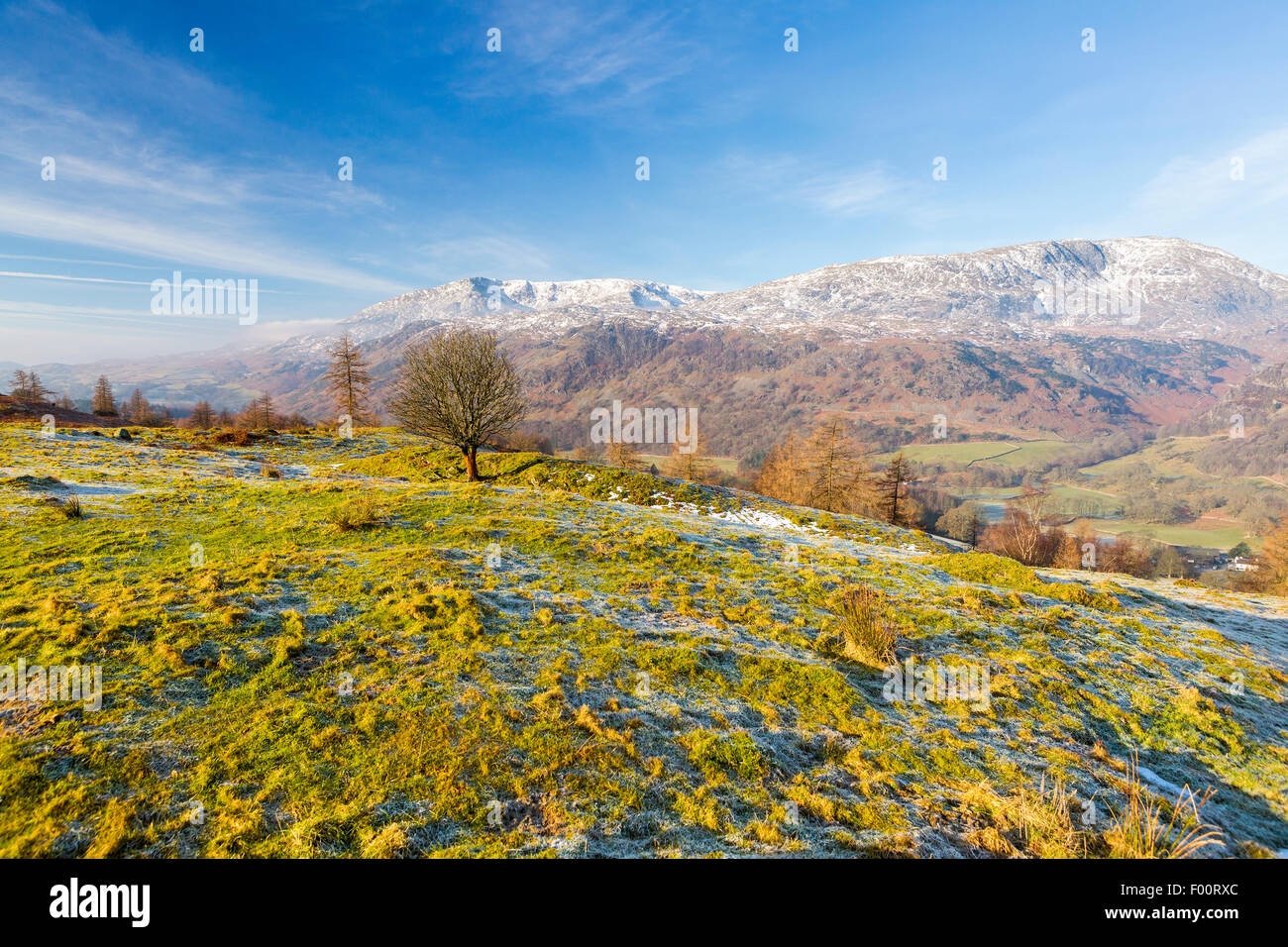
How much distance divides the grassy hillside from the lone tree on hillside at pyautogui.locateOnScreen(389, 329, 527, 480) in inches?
449

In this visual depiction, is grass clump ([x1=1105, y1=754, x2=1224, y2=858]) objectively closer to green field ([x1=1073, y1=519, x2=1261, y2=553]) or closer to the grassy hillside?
the grassy hillside

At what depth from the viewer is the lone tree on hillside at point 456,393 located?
23.9 meters

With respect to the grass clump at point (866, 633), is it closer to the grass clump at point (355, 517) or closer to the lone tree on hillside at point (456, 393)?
the grass clump at point (355, 517)

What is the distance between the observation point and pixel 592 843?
14.2ft

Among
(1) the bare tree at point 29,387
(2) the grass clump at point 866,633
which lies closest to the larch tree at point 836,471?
(2) the grass clump at point 866,633

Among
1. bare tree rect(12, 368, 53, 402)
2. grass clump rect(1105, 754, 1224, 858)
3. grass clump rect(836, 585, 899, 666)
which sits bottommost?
grass clump rect(1105, 754, 1224, 858)

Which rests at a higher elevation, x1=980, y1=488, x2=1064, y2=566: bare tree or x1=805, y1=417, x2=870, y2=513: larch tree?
x1=805, y1=417, x2=870, y2=513: larch tree

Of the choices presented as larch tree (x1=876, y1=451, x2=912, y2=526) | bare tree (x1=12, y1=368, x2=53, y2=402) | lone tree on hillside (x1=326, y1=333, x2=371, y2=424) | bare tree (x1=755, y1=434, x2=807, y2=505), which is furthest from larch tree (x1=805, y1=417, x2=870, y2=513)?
bare tree (x1=12, y1=368, x2=53, y2=402)

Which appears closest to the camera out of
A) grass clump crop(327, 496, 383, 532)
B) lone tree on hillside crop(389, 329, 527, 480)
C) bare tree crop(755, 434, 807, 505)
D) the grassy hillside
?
the grassy hillside

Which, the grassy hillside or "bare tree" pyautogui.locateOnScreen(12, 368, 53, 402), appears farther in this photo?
"bare tree" pyautogui.locateOnScreen(12, 368, 53, 402)

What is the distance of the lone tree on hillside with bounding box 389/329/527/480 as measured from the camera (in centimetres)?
2391
